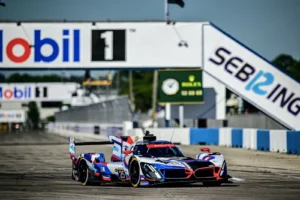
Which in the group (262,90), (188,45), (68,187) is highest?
(188,45)

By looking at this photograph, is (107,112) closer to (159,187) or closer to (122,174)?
(122,174)

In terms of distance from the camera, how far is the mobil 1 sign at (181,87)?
43250mm

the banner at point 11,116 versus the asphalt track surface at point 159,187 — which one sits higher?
the banner at point 11,116

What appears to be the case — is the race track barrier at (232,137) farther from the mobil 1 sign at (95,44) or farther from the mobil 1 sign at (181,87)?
the mobil 1 sign at (95,44)

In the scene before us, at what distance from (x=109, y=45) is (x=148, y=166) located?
869 inches

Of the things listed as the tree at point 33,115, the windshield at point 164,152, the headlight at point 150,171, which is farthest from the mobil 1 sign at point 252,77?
the tree at point 33,115

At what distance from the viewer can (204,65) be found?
3809cm

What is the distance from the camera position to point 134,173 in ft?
55.4

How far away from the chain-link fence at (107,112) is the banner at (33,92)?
23032mm

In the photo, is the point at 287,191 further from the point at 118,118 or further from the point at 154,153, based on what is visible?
the point at 118,118

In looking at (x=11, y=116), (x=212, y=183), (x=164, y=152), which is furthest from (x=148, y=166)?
(x=11, y=116)

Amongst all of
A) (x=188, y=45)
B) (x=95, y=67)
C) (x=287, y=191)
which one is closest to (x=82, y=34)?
(x=95, y=67)

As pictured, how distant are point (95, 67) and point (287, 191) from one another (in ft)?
78.3

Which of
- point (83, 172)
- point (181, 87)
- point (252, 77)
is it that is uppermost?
point (252, 77)
